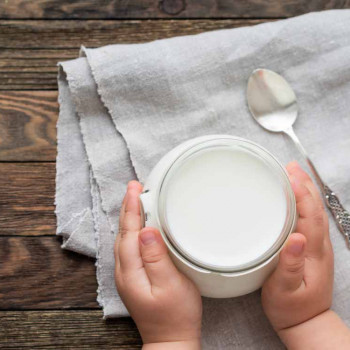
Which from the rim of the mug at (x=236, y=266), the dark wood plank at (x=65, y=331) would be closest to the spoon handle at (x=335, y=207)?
the rim of the mug at (x=236, y=266)

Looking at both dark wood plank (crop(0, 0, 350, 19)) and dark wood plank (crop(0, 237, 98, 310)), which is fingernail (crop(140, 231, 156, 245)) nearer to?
dark wood plank (crop(0, 237, 98, 310))

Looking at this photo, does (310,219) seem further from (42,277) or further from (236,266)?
(42,277)

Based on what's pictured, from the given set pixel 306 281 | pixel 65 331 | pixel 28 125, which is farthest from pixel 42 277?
pixel 306 281

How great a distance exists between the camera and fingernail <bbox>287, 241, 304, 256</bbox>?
1.38 feet

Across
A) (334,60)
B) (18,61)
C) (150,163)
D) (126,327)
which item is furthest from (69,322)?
(334,60)

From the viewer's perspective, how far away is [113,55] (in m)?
0.52

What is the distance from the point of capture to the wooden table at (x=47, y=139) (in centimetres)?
51

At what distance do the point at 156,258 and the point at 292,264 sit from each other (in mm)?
118

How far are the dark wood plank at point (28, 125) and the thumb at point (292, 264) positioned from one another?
0.26 metres

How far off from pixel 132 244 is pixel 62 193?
11cm

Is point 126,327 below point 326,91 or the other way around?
below

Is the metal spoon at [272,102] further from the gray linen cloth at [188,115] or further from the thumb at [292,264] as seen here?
the thumb at [292,264]

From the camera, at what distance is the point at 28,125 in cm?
54

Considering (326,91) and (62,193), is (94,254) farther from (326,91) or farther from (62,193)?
(326,91)
